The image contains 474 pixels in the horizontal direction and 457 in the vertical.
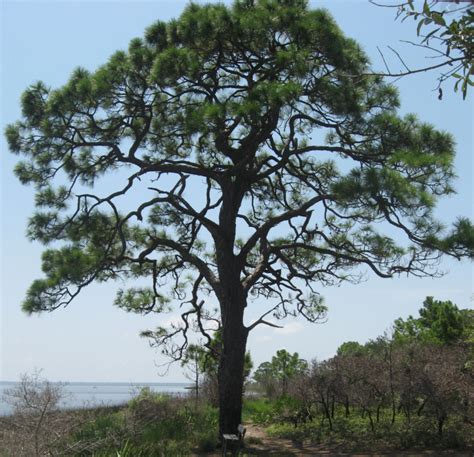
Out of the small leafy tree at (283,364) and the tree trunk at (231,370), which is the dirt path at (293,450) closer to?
the tree trunk at (231,370)

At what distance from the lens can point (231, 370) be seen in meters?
9.72

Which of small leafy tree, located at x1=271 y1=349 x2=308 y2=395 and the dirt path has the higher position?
small leafy tree, located at x1=271 y1=349 x2=308 y2=395

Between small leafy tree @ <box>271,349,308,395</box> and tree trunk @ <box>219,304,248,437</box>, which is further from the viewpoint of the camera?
small leafy tree @ <box>271,349,308,395</box>

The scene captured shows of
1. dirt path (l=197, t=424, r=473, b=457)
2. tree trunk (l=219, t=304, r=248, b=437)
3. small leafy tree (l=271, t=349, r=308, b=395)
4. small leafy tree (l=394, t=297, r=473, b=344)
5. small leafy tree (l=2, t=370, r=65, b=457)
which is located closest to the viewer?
small leafy tree (l=2, t=370, r=65, b=457)

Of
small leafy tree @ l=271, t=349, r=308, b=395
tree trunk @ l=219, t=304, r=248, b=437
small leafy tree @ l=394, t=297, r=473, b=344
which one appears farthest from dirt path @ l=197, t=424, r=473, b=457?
small leafy tree @ l=271, t=349, r=308, b=395

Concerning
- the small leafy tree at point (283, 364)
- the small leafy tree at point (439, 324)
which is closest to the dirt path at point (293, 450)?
the small leafy tree at point (439, 324)

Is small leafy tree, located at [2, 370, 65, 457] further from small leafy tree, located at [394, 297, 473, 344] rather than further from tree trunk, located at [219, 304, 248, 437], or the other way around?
small leafy tree, located at [394, 297, 473, 344]

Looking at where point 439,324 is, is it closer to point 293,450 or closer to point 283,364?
point 283,364

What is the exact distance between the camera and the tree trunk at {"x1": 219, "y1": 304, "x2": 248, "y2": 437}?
9.60 metres

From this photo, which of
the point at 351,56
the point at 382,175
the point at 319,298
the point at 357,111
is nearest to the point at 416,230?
the point at 382,175

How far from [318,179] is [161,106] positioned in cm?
301

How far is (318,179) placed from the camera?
1051 centimetres

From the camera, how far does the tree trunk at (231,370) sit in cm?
960

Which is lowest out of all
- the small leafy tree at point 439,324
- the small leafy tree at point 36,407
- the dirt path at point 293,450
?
the dirt path at point 293,450
